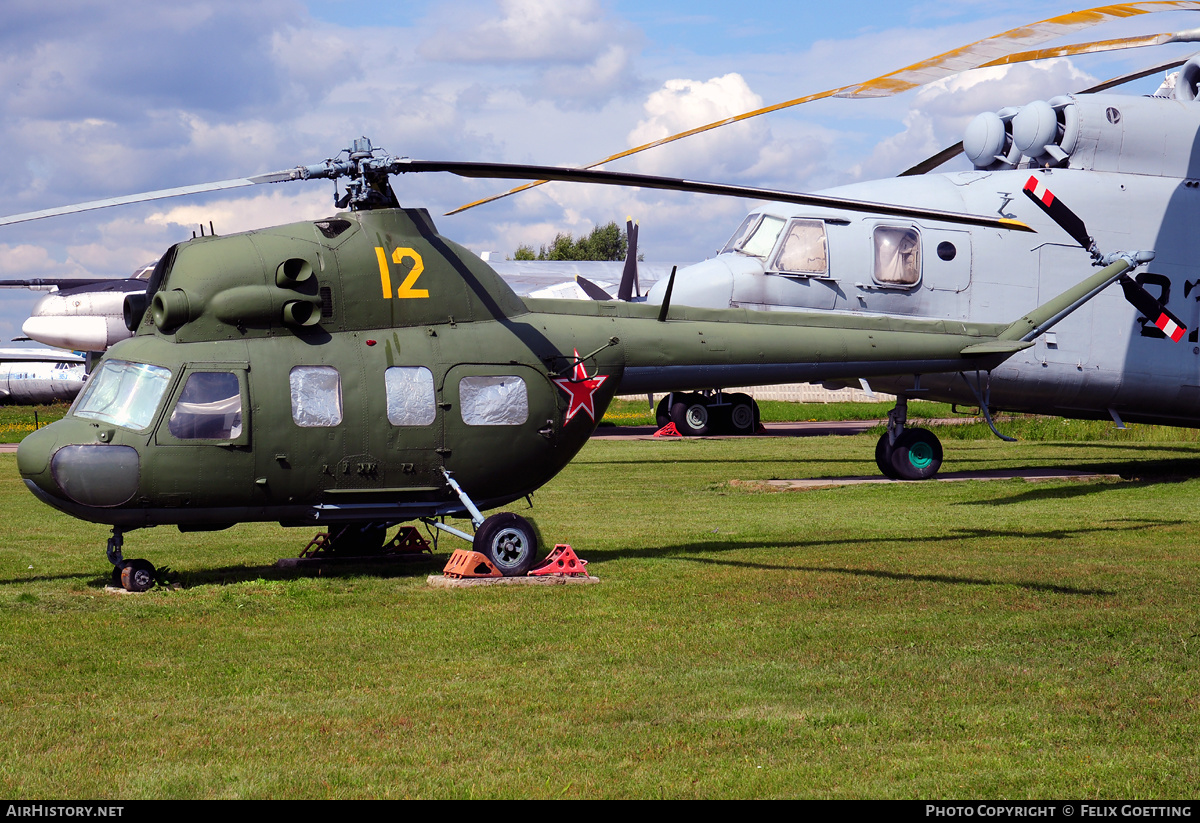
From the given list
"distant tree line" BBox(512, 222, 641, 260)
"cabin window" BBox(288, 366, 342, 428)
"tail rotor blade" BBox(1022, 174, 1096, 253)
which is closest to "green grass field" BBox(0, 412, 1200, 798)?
"cabin window" BBox(288, 366, 342, 428)

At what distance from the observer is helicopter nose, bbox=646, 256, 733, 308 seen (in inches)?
783

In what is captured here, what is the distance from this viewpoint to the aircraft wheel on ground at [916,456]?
20.7m

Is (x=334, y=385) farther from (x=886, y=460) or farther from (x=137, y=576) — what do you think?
(x=886, y=460)

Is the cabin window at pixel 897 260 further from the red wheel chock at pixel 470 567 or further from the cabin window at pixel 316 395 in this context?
the cabin window at pixel 316 395

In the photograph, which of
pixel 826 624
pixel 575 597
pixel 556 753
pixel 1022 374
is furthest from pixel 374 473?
pixel 1022 374

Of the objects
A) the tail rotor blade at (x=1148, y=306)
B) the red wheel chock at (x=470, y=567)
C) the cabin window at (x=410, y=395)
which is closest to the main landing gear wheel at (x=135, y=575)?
the cabin window at (x=410, y=395)

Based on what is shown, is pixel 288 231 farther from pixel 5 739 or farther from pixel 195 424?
pixel 5 739

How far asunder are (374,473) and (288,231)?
2617 mm

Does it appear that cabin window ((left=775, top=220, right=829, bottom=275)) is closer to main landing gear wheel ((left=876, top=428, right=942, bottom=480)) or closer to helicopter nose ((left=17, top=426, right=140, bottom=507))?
main landing gear wheel ((left=876, top=428, right=942, bottom=480))

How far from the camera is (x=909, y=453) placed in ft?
68.2

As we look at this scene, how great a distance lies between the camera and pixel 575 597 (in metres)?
10.7

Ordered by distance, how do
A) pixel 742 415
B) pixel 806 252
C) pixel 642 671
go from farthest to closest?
pixel 742 415, pixel 806 252, pixel 642 671

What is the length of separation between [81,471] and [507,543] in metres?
4.03

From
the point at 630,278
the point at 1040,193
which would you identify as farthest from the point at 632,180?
the point at 630,278
